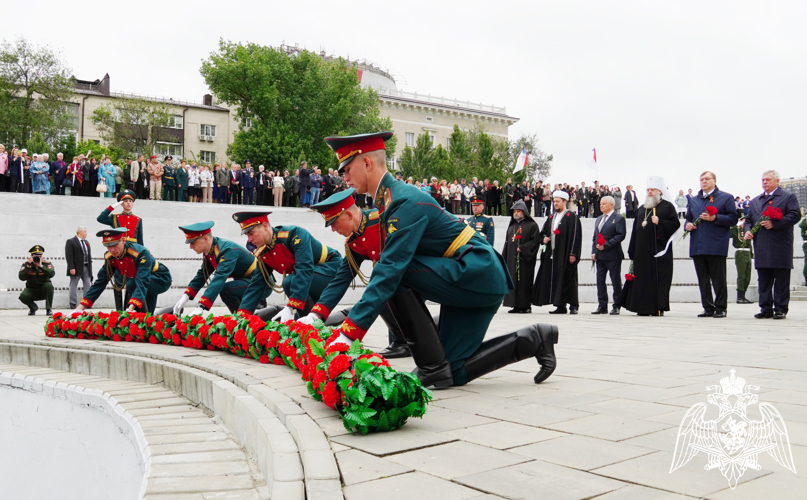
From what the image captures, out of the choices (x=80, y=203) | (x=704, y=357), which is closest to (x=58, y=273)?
(x=80, y=203)

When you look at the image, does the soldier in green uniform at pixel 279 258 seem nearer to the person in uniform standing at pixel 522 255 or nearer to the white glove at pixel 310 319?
the white glove at pixel 310 319

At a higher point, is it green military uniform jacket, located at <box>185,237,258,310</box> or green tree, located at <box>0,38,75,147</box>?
green tree, located at <box>0,38,75,147</box>

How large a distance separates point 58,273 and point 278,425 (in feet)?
50.5

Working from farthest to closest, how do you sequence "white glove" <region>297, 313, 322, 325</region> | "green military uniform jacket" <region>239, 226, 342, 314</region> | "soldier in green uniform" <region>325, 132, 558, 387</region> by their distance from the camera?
"green military uniform jacket" <region>239, 226, 342, 314</region> → "white glove" <region>297, 313, 322, 325</region> → "soldier in green uniform" <region>325, 132, 558, 387</region>

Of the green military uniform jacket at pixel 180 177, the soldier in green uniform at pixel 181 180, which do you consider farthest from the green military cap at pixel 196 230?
the green military uniform jacket at pixel 180 177

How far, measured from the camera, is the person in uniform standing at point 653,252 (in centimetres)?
1136

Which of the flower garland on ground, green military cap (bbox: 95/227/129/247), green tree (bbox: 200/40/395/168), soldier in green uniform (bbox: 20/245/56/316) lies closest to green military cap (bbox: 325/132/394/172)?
the flower garland on ground

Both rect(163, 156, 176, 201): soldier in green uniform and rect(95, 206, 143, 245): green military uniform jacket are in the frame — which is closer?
rect(95, 206, 143, 245): green military uniform jacket

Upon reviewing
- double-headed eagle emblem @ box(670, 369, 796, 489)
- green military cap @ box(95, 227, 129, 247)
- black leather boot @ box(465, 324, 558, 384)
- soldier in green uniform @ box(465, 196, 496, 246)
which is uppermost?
soldier in green uniform @ box(465, 196, 496, 246)

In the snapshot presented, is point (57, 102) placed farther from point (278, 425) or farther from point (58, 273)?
point (278, 425)

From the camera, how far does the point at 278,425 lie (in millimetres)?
3273

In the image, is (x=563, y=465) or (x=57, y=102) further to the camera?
(x=57, y=102)

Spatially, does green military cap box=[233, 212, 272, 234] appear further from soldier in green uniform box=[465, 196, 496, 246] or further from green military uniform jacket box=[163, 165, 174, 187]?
green military uniform jacket box=[163, 165, 174, 187]

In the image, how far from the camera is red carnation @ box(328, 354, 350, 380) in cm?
337
